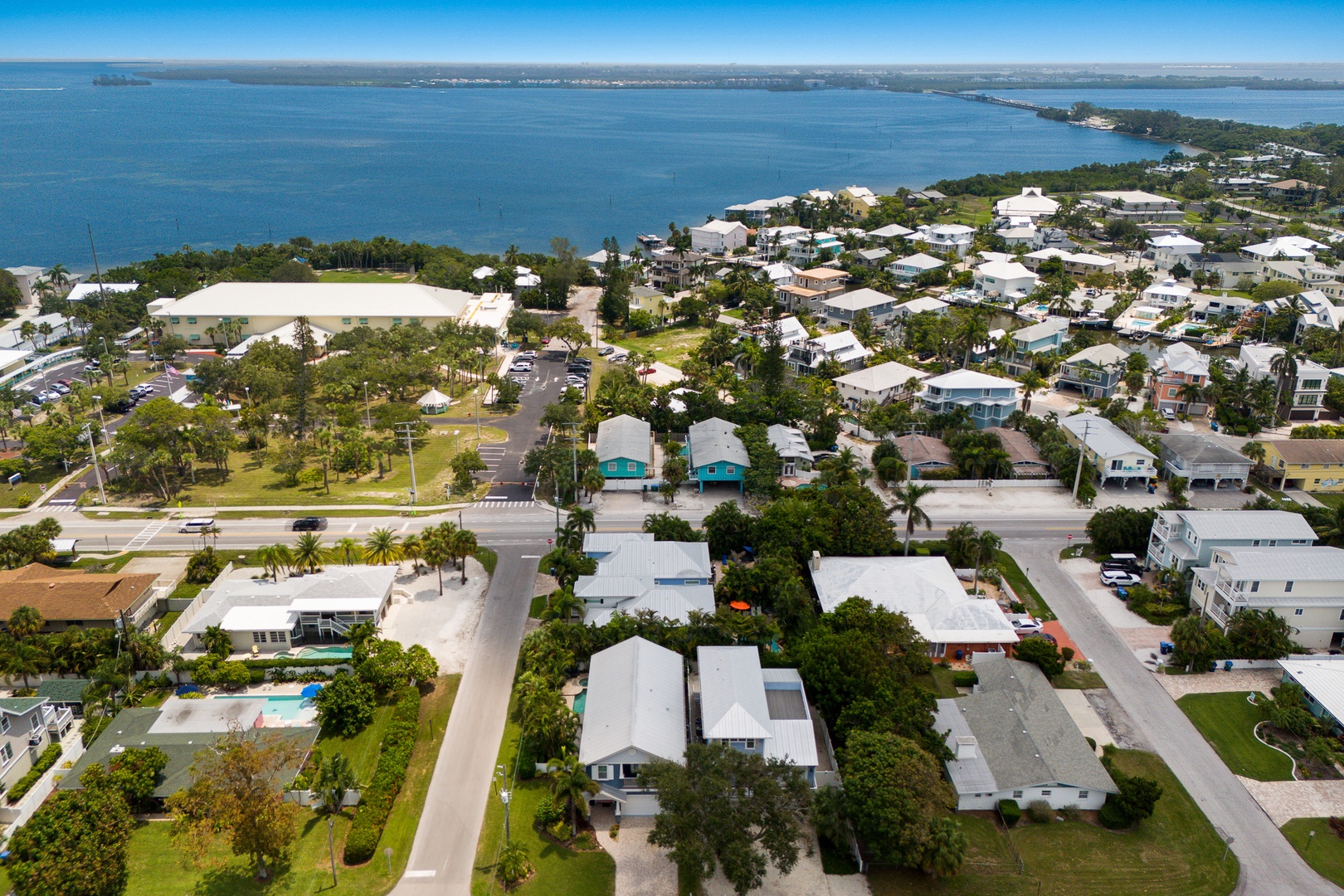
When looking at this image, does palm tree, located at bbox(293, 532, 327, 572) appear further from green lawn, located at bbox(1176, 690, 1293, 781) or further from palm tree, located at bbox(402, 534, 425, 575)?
green lawn, located at bbox(1176, 690, 1293, 781)

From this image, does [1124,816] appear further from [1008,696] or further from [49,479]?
[49,479]

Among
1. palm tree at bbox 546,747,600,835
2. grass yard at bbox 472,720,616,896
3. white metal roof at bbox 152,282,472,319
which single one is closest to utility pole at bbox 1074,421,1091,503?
palm tree at bbox 546,747,600,835

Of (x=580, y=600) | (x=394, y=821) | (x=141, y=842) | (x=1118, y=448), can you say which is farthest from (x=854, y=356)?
(x=141, y=842)

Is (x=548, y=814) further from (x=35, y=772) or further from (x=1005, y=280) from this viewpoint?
(x=1005, y=280)

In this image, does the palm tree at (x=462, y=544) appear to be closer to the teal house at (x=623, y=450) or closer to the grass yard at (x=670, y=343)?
the teal house at (x=623, y=450)

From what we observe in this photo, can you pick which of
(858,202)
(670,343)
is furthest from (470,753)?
(858,202)

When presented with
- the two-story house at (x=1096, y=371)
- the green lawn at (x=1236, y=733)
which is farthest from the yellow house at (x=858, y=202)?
the green lawn at (x=1236, y=733)
